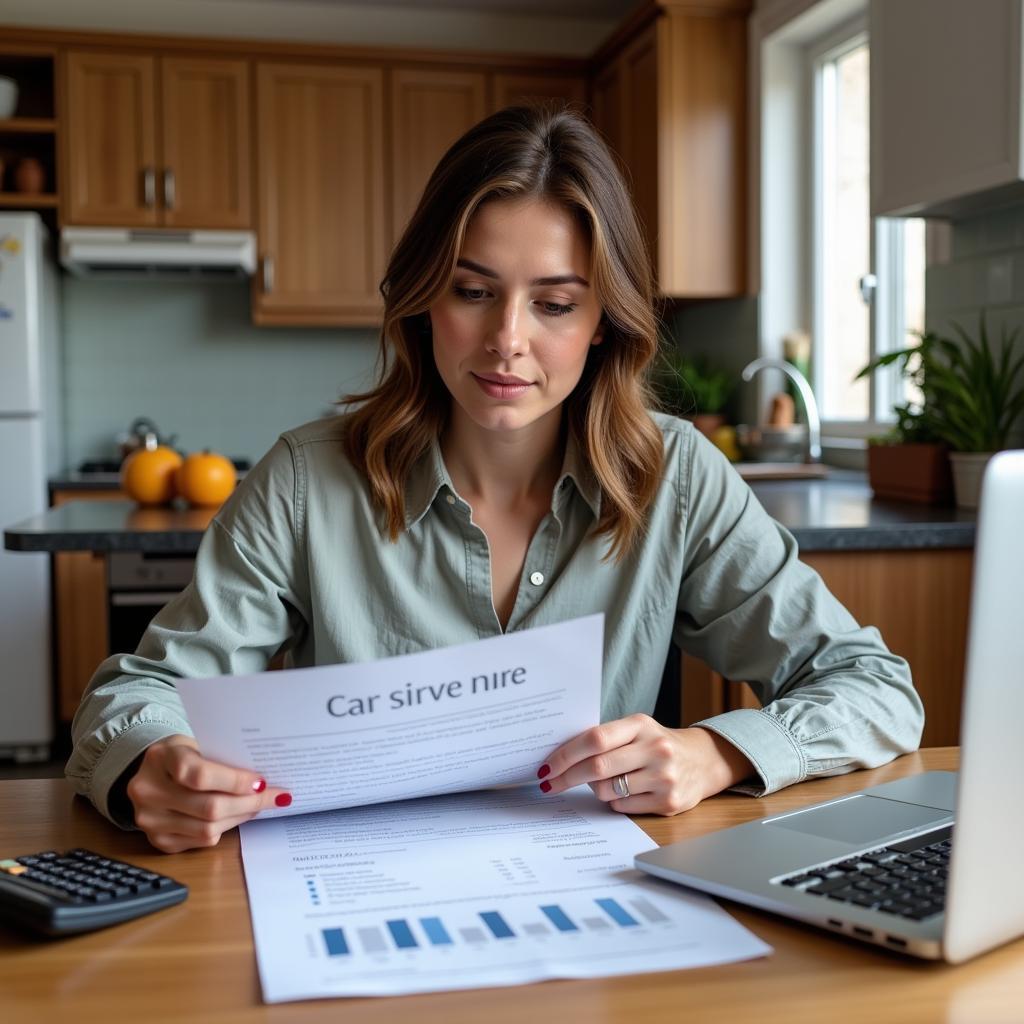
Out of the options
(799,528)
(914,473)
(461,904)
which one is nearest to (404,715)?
(461,904)

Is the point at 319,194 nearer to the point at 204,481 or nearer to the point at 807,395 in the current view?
the point at 807,395

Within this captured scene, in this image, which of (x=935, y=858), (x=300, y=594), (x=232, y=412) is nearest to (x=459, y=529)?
(x=300, y=594)

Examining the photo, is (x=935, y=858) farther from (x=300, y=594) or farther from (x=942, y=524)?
(x=942, y=524)

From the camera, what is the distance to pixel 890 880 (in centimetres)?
80

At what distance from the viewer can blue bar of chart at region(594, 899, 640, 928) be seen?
772 millimetres

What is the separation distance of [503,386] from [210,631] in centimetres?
38

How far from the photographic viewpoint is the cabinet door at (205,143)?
445cm

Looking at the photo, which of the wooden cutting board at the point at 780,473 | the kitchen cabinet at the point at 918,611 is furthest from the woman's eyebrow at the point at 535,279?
the wooden cutting board at the point at 780,473

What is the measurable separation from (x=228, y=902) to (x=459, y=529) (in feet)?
2.02

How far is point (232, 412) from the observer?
4.93m

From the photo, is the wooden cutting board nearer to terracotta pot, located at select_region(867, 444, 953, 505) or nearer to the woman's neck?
terracotta pot, located at select_region(867, 444, 953, 505)

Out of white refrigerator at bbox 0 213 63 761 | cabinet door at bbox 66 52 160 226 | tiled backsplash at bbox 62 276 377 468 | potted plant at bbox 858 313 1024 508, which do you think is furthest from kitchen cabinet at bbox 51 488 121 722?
potted plant at bbox 858 313 1024 508

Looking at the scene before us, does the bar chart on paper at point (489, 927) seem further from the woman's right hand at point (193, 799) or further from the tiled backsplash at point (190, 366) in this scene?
the tiled backsplash at point (190, 366)

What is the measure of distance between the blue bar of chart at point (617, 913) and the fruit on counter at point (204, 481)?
1991 millimetres
